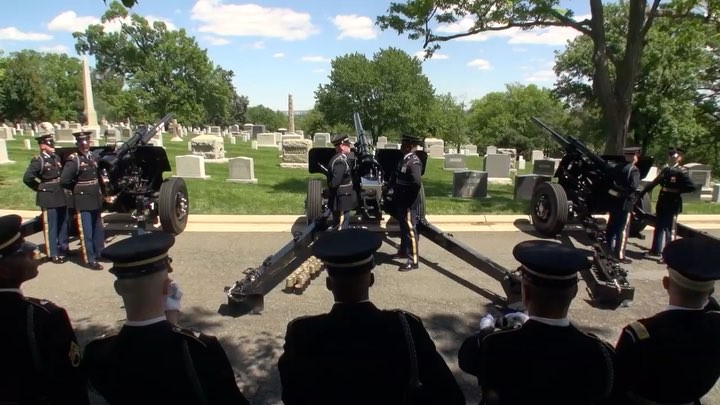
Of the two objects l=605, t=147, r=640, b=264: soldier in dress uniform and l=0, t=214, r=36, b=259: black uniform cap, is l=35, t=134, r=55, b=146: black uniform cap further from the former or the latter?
l=605, t=147, r=640, b=264: soldier in dress uniform

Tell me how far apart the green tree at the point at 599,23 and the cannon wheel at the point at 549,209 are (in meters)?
4.22

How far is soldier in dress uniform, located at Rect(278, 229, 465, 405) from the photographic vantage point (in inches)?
72.3

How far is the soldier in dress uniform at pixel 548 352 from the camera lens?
1843 millimetres

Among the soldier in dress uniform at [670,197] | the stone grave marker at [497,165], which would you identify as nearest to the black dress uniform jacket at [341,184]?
the soldier in dress uniform at [670,197]

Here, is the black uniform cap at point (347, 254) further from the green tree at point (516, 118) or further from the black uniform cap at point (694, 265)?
the green tree at point (516, 118)

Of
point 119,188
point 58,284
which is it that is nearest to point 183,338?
point 58,284

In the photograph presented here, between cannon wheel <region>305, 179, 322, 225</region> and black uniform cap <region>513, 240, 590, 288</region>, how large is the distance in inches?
238

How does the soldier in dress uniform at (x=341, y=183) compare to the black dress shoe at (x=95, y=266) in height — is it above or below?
above

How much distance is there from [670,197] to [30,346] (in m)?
8.05

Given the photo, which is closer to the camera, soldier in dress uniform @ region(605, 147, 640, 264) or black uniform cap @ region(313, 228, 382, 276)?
black uniform cap @ region(313, 228, 382, 276)

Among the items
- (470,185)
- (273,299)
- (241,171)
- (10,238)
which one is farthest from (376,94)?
(10,238)

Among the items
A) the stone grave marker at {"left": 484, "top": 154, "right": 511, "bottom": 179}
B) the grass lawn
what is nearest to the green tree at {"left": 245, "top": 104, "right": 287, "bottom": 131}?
the stone grave marker at {"left": 484, "top": 154, "right": 511, "bottom": 179}

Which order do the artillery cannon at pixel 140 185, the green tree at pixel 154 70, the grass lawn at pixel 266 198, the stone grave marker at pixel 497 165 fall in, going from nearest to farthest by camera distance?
the artillery cannon at pixel 140 185 < the grass lawn at pixel 266 198 < the stone grave marker at pixel 497 165 < the green tree at pixel 154 70

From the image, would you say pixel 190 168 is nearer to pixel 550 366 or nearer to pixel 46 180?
pixel 46 180
